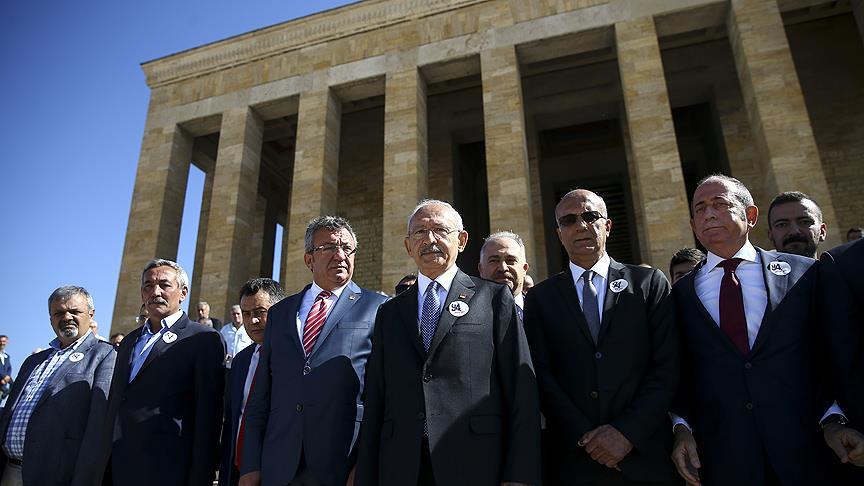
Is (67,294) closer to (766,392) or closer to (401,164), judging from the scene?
(766,392)

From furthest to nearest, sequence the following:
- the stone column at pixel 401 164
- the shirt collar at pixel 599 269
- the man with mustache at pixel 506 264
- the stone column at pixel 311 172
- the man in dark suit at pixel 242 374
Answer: the stone column at pixel 311 172 → the stone column at pixel 401 164 → the man in dark suit at pixel 242 374 → the man with mustache at pixel 506 264 → the shirt collar at pixel 599 269

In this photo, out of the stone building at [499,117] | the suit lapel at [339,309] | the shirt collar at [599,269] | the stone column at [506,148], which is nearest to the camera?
the shirt collar at [599,269]

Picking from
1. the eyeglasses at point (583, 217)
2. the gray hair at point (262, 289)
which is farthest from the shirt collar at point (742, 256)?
the gray hair at point (262, 289)

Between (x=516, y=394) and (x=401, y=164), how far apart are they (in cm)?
1085

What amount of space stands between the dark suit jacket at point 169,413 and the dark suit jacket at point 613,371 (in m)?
2.38

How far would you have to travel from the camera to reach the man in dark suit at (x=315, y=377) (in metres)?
2.87

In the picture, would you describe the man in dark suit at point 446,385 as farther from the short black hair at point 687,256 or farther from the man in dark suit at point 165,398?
the short black hair at point 687,256

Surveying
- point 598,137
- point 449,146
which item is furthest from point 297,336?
point 598,137

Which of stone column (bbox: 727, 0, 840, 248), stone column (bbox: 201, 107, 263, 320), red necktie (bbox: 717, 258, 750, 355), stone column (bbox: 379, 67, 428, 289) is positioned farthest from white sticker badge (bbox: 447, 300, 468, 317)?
stone column (bbox: 201, 107, 263, 320)

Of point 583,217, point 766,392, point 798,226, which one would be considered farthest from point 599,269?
point 798,226

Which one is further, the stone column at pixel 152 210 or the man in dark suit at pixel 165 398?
the stone column at pixel 152 210

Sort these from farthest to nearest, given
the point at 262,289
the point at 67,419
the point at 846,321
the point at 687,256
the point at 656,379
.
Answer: the point at 687,256
the point at 262,289
the point at 67,419
the point at 656,379
the point at 846,321

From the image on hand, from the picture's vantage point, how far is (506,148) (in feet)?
40.2

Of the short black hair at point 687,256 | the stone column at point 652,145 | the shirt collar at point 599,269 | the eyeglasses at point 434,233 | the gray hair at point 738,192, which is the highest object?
the stone column at point 652,145
